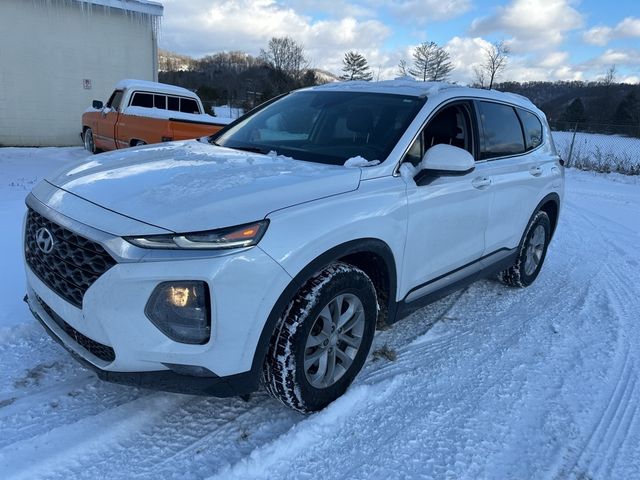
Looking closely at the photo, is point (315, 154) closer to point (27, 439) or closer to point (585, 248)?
point (27, 439)

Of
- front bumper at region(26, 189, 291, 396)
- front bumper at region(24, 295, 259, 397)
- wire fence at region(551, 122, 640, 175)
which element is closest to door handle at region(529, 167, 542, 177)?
front bumper at region(26, 189, 291, 396)

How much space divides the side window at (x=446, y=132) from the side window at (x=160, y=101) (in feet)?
29.9

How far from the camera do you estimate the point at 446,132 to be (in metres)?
3.67

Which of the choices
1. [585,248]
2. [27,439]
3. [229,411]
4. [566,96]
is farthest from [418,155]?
[566,96]

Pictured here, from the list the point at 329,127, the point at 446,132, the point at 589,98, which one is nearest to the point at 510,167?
the point at 446,132

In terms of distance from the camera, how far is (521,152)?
14.8 feet

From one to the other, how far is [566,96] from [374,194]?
77346 millimetres

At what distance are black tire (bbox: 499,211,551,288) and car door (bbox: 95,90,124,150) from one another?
27.9 feet

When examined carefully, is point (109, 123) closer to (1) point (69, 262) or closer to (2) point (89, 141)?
(2) point (89, 141)

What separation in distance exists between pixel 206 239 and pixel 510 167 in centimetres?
294

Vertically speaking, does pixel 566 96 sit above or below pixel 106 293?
above

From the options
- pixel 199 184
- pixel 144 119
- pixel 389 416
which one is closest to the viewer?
pixel 199 184

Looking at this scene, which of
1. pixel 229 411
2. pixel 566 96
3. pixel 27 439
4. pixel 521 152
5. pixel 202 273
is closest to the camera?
pixel 202 273

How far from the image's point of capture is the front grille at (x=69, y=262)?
2.24 meters
